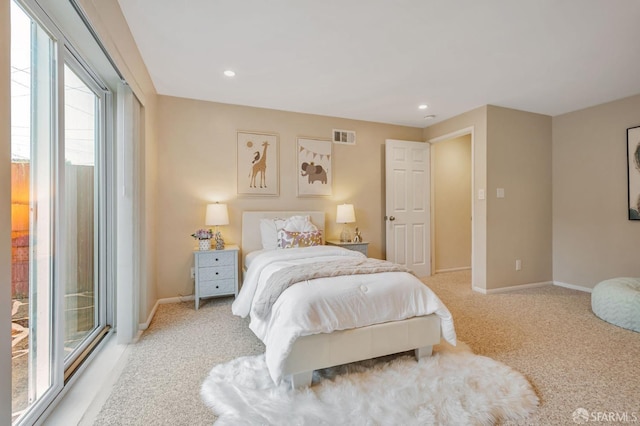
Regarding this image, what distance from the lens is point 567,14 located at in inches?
77.8

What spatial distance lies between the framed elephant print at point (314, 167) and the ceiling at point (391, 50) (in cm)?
58

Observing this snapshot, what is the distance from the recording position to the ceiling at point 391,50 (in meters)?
1.95

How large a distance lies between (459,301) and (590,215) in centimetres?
222

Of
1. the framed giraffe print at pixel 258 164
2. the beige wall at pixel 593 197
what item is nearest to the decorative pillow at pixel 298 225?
the framed giraffe print at pixel 258 164

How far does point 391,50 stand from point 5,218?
8.58ft

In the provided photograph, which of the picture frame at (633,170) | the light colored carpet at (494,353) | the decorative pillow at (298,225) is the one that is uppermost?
the picture frame at (633,170)

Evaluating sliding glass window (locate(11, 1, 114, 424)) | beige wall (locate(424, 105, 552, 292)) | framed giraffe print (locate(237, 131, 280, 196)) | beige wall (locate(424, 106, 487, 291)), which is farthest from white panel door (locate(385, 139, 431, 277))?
sliding glass window (locate(11, 1, 114, 424))

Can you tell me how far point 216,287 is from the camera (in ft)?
10.6

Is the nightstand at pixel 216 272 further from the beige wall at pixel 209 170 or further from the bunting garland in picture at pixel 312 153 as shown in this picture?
the bunting garland in picture at pixel 312 153

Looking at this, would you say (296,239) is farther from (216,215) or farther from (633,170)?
(633,170)

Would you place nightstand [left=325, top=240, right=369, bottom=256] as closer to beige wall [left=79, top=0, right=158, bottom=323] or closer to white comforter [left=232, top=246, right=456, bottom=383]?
white comforter [left=232, top=246, right=456, bottom=383]

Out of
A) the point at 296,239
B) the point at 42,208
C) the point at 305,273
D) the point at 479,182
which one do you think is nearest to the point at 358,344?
the point at 305,273

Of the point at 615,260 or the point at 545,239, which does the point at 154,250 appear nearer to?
the point at 545,239

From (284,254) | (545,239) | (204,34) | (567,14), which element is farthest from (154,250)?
(545,239)
